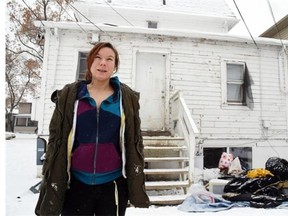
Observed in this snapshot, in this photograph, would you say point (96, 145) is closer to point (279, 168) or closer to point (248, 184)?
point (248, 184)

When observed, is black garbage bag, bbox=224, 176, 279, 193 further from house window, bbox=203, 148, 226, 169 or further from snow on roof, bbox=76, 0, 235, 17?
snow on roof, bbox=76, 0, 235, 17

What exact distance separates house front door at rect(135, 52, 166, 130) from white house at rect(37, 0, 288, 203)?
27mm

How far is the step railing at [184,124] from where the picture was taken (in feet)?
14.2

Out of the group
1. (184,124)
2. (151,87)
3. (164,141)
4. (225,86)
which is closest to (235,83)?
(225,86)

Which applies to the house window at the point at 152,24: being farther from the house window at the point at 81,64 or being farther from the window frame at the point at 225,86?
the house window at the point at 81,64

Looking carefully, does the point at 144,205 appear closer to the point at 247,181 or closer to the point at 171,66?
the point at 247,181

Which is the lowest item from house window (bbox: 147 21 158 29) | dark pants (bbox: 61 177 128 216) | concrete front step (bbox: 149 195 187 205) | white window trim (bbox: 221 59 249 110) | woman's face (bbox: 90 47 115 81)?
concrete front step (bbox: 149 195 187 205)

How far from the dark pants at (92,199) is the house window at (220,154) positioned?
5678 millimetres

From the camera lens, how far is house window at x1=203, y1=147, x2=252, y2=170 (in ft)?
21.9

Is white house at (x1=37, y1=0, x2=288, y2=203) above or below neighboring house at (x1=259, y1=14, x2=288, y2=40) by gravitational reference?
below

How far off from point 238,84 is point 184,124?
9.26ft

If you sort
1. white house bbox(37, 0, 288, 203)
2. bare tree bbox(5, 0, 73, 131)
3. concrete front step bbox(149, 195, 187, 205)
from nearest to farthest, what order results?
concrete front step bbox(149, 195, 187, 205) < white house bbox(37, 0, 288, 203) < bare tree bbox(5, 0, 73, 131)

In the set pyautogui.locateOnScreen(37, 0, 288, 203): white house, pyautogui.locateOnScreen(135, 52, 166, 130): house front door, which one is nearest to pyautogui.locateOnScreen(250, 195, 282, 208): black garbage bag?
pyautogui.locateOnScreen(37, 0, 288, 203): white house

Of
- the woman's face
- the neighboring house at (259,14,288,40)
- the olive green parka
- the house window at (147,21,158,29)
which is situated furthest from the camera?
the neighboring house at (259,14,288,40)
